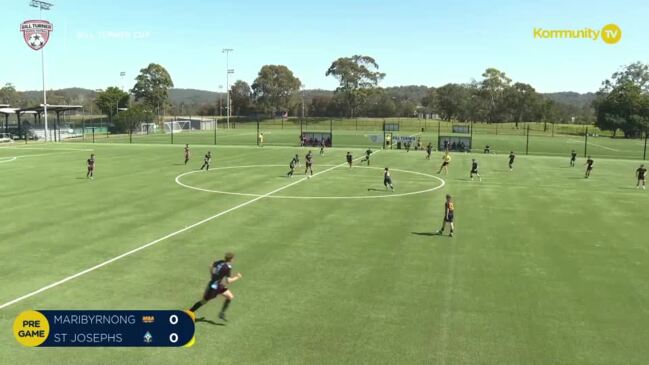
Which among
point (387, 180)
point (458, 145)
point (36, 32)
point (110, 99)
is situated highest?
point (36, 32)

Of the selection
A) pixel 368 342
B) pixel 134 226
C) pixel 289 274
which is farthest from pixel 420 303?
pixel 134 226

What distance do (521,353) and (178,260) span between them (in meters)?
11.2

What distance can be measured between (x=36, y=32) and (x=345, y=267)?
7890 cm

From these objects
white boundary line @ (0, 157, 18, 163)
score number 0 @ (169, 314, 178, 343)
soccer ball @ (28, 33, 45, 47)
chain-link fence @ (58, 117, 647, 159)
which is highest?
soccer ball @ (28, 33, 45, 47)

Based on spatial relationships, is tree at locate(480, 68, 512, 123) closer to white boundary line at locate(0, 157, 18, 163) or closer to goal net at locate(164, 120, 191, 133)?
goal net at locate(164, 120, 191, 133)

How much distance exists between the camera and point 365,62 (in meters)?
183

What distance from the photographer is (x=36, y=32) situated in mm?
76125

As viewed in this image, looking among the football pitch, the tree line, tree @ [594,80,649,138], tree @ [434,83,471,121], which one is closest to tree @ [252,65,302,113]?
the tree line

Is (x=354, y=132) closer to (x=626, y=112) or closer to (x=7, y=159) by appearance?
(x=626, y=112)

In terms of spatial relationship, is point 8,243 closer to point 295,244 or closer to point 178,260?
point 178,260

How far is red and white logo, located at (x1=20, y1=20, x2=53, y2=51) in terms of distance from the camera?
250 feet
